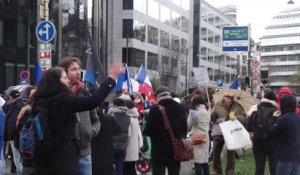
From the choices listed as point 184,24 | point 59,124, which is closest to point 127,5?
point 184,24

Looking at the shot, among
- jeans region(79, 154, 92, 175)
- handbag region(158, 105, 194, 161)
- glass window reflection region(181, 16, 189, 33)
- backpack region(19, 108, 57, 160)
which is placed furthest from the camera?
glass window reflection region(181, 16, 189, 33)

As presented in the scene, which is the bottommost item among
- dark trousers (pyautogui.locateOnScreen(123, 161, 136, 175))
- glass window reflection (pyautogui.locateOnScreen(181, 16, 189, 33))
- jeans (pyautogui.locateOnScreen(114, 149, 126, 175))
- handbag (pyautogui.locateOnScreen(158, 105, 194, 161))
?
dark trousers (pyautogui.locateOnScreen(123, 161, 136, 175))

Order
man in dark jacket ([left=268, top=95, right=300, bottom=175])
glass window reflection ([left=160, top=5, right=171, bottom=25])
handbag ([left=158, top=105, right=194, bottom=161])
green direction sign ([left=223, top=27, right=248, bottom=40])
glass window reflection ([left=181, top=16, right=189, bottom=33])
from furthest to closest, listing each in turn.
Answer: glass window reflection ([left=181, top=16, right=189, bottom=33]) → glass window reflection ([left=160, top=5, right=171, bottom=25]) → green direction sign ([left=223, top=27, right=248, bottom=40]) → handbag ([left=158, top=105, right=194, bottom=161]) → man in dark jacket ([left=268, top=95, right=300, bottom=175])

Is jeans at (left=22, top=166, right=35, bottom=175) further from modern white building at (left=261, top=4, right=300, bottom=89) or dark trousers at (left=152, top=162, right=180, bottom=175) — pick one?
modern white building at (left=261, top=4, right=300, bottom=89)

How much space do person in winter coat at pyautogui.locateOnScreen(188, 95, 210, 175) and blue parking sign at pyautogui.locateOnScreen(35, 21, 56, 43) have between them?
736 cm

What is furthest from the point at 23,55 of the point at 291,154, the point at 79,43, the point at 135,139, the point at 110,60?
the point at 291,154

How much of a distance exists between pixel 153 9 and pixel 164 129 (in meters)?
66.6

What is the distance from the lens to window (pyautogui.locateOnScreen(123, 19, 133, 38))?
65.9 m

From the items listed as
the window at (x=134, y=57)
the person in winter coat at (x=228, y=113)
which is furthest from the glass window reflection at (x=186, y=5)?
the person in winter coat at (x=228, y=113)

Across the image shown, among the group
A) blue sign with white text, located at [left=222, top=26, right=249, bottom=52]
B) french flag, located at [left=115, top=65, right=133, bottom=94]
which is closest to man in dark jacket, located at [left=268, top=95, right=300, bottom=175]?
french flag, located at [left=115, top=65, right=133, bottom=94]

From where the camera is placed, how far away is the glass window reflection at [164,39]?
75.7 metres

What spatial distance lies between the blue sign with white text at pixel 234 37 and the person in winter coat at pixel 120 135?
1630cm

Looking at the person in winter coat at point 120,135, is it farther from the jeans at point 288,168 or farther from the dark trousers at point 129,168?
the jeans at point 288,168

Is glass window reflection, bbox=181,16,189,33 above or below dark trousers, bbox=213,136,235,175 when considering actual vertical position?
above
